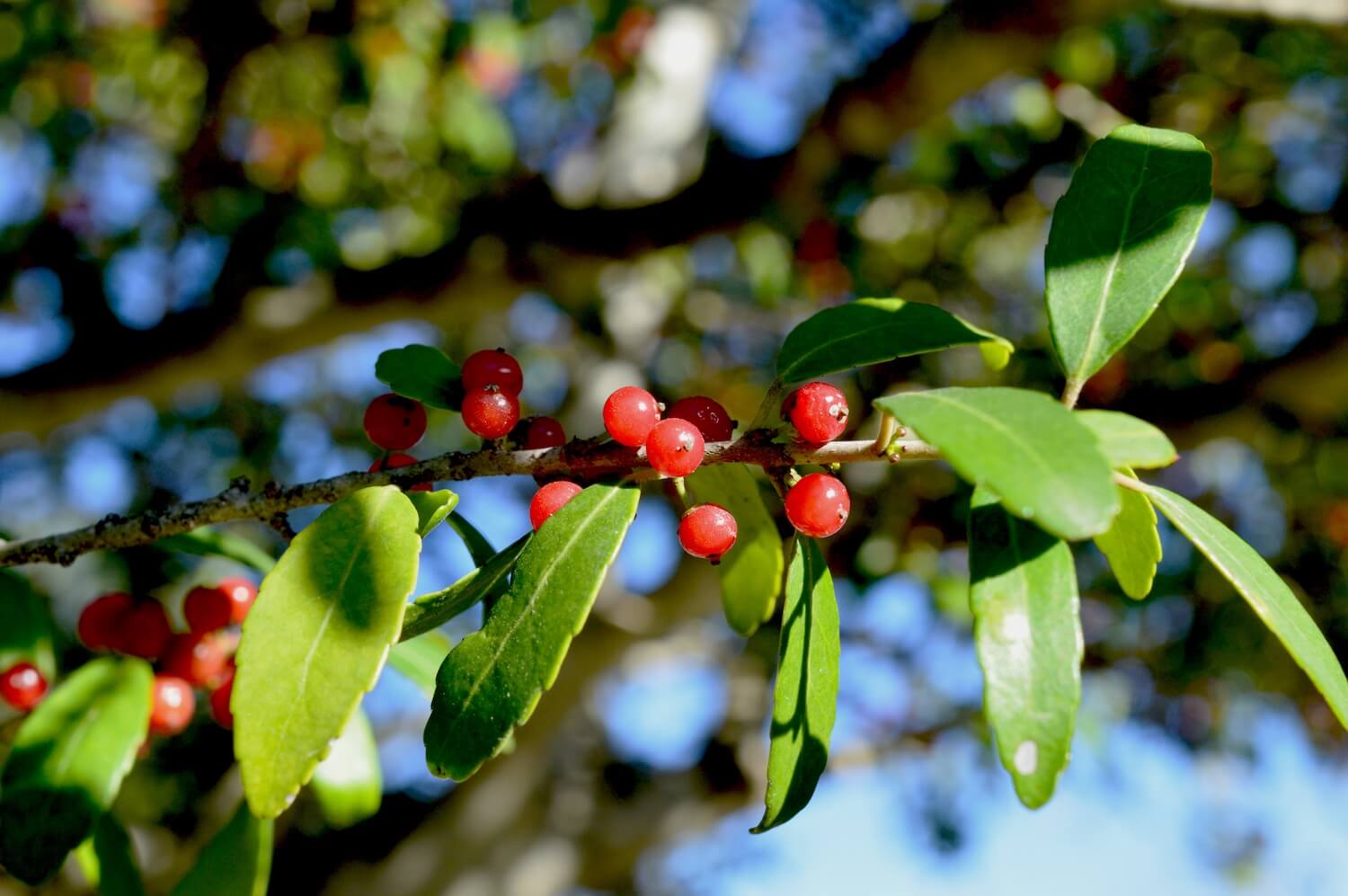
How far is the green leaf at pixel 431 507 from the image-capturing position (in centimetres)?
89

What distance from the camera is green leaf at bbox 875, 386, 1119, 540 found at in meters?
0.62

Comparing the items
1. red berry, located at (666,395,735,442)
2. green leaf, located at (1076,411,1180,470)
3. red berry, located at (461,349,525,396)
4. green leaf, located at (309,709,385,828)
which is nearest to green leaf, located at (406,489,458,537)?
red berry, located at (461,349,525,396)

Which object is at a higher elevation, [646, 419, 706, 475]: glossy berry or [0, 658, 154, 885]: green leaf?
[646, 419, 706, 475]: glossy berry

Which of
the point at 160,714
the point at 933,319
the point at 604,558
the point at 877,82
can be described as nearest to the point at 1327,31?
the point at 877,82

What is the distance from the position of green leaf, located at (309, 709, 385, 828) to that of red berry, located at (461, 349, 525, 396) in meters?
0.69

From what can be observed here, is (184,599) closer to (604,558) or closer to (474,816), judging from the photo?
(604,558)

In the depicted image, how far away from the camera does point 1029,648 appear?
2.39 feet

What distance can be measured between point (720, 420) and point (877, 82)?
2.54m

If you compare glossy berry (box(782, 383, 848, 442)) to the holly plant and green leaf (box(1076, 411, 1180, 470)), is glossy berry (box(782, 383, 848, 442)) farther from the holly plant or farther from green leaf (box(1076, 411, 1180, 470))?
green leaf (box(1076, 411, 1180, 470))

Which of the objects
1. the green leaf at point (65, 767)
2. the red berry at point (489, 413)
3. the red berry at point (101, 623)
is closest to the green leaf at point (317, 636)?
the red berry at point (489, 413)

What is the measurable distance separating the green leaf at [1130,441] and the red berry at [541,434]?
1.65 ft

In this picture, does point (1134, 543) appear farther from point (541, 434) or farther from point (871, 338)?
point (541, 434)

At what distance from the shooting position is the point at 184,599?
1.42 meters

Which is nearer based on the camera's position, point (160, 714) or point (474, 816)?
point (160, 714)
